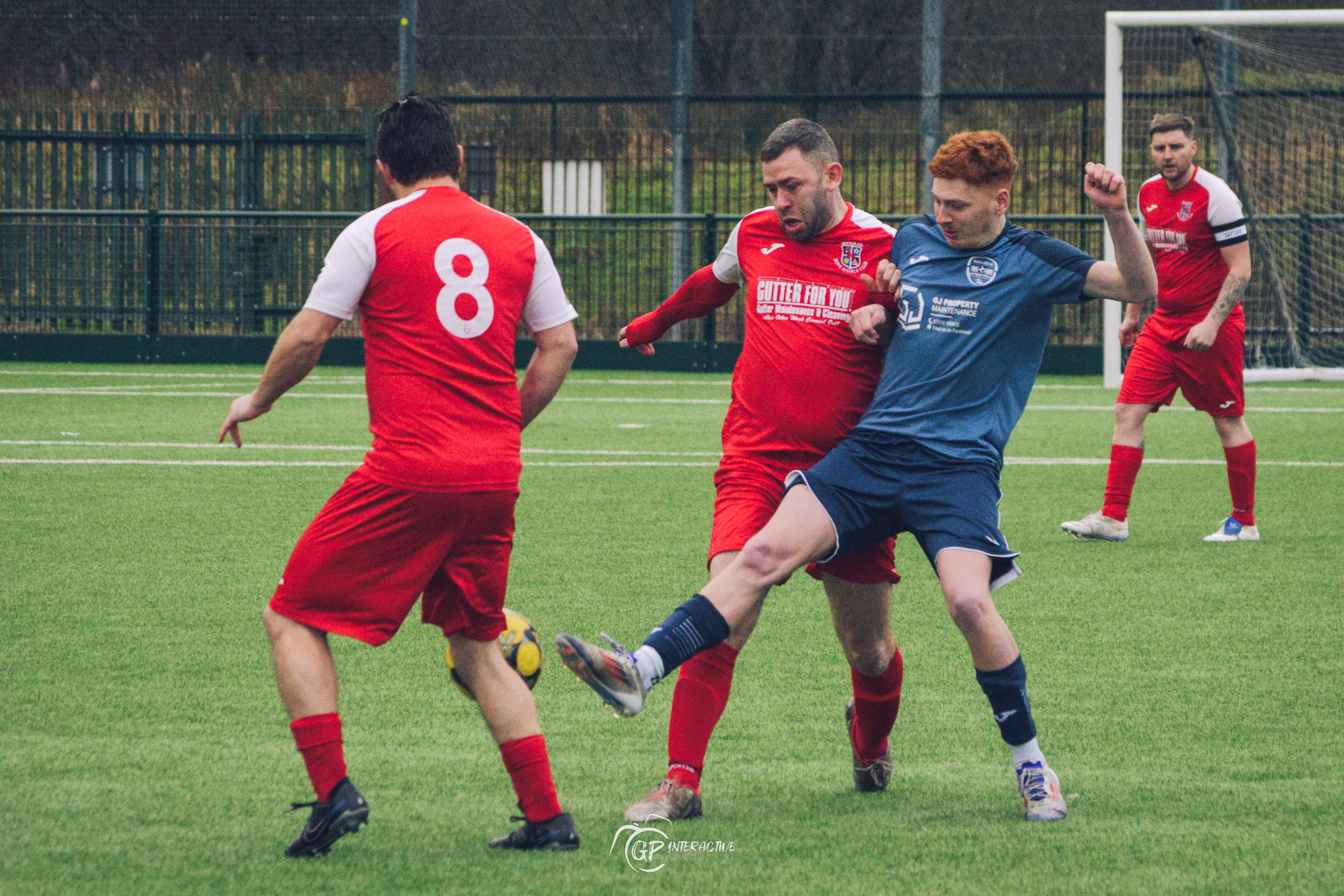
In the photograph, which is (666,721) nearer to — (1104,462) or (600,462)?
(600,462)

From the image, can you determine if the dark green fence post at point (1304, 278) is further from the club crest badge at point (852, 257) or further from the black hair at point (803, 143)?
the black hair at point (803, 143)

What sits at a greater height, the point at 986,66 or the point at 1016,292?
the point at 986,66

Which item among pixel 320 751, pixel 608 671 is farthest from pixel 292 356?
pixel 608 671

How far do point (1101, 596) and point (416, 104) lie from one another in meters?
4.15

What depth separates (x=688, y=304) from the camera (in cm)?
488

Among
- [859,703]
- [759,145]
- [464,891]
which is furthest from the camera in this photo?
[759,145]

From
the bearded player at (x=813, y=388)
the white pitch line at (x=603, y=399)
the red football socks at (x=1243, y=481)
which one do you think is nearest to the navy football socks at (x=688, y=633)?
the bearded player at (x=813, y=388)

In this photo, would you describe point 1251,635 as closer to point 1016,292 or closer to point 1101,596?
point 1101,596

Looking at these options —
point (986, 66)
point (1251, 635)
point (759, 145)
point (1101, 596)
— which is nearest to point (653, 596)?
point (1101, 596)

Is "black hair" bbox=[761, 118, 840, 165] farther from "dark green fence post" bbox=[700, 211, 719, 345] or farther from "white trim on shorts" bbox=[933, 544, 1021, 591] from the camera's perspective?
"dark green fence post" bbox=[700, 211, 719, 345]

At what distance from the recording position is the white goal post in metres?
11.2

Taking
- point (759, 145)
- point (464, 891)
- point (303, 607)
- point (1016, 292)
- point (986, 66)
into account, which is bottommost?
point (464, 891)

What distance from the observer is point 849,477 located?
4.16 meters

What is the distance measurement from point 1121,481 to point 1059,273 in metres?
4.49
